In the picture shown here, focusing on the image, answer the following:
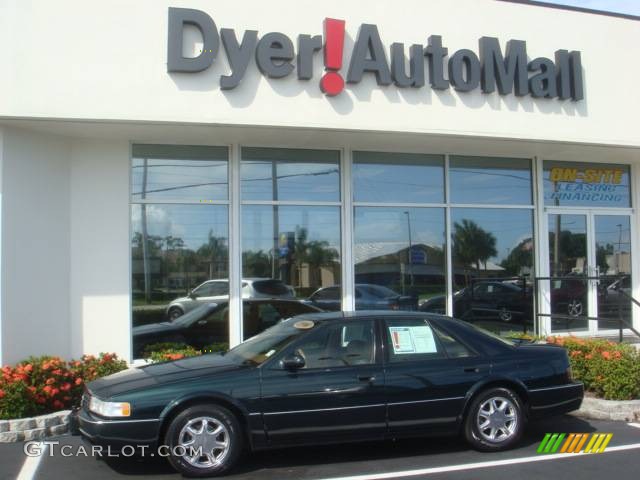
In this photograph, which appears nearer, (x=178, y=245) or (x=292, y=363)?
(x=292, y=363)

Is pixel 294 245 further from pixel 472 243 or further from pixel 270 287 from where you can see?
pixel 472 243

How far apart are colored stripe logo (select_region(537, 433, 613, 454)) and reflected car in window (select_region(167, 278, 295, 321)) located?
4581 mm

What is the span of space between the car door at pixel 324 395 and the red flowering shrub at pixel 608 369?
3.56 meters

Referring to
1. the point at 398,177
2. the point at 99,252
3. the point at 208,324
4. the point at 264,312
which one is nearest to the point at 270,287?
the point at 264,312

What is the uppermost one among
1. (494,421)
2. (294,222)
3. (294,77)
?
(294,77)

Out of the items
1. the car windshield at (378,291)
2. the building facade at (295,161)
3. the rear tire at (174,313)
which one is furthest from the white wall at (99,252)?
the car windshield at (378,291)

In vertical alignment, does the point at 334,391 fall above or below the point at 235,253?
below

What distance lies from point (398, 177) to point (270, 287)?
2.87m

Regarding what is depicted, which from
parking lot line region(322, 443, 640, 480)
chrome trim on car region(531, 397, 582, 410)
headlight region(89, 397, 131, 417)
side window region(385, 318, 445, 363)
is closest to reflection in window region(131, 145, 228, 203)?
side window region(385, 318, 445, 363)

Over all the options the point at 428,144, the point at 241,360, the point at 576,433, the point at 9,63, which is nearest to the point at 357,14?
the point at 428,144

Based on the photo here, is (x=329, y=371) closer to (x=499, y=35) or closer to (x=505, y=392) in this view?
(x=505, y=392)

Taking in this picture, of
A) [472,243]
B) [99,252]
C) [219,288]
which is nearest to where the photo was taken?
[99,252]

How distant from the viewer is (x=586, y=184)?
11922mm

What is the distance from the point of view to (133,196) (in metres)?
9.33
